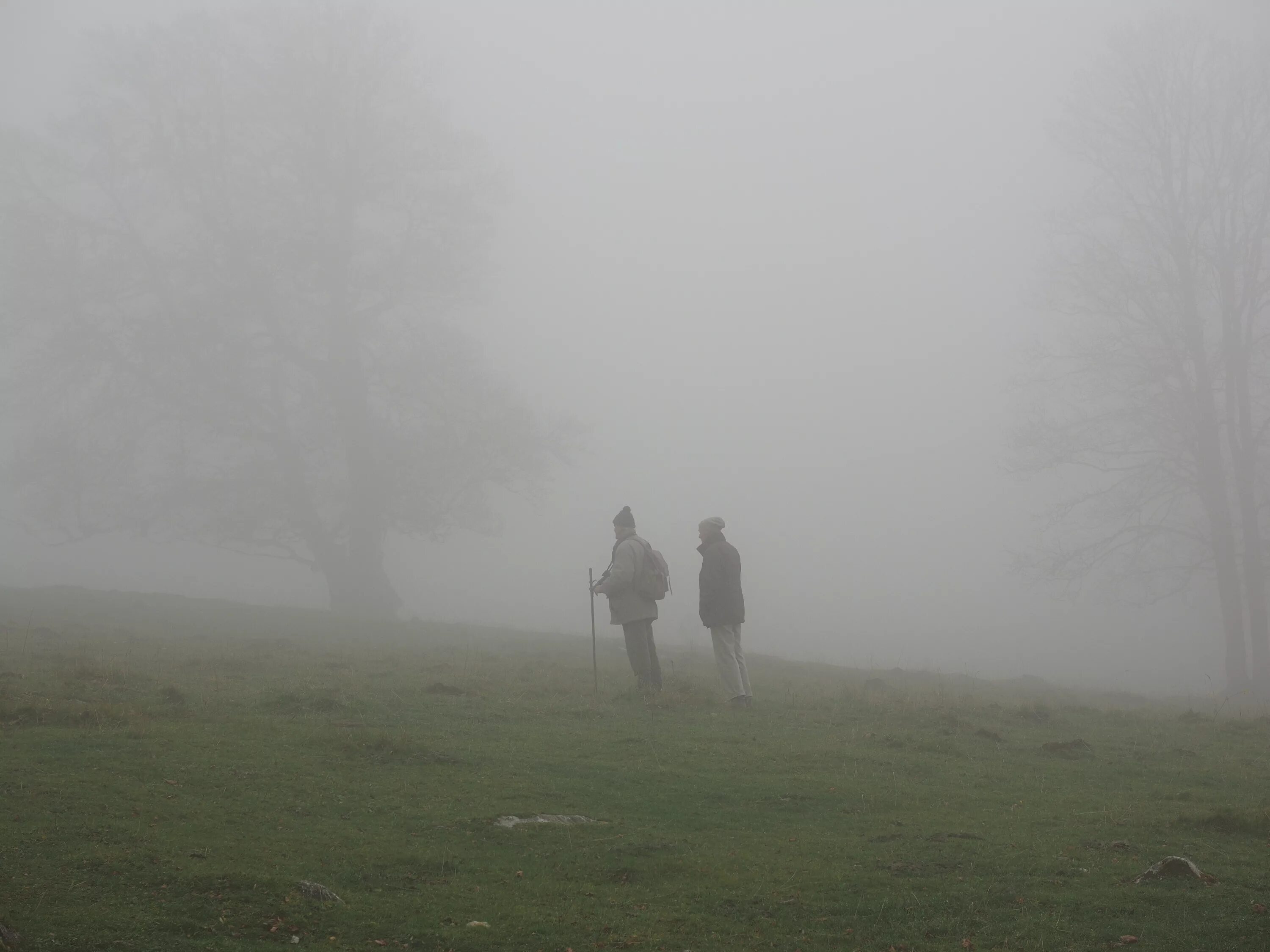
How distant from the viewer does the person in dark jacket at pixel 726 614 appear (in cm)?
1366

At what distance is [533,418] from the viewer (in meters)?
28.3

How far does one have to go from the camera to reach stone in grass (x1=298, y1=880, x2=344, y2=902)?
17.7ft

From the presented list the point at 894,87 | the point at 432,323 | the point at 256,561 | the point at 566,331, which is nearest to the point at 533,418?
the point at 432,323

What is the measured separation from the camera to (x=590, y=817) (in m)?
7.61

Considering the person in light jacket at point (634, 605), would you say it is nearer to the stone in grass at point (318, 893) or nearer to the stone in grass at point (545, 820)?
the stone in grass at point (545, 820)

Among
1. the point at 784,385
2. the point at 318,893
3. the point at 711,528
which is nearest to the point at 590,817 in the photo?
the point at 318,893

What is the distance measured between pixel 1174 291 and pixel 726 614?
56.0 feet

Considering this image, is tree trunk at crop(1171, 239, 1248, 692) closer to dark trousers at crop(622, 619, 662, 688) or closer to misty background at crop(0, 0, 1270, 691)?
misty background at crop(0, 0, 1270, 691)

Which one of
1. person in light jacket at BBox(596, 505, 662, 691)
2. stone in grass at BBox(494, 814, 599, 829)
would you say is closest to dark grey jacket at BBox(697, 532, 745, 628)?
person in light jacket at BBox(596, 505, 662, 691)

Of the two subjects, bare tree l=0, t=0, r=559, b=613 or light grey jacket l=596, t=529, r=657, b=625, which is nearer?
light grey jacket l=596, t=529, r=657, b=625

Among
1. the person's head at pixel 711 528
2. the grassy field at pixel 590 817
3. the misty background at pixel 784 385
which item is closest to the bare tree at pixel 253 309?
the misty background at pixel 784 385

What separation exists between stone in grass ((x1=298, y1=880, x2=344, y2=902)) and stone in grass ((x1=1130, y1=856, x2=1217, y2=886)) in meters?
4.41

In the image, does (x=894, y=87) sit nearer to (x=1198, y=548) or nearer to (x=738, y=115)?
(x=738, y=115)

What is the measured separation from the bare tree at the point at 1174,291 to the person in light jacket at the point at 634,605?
14.6 meters
